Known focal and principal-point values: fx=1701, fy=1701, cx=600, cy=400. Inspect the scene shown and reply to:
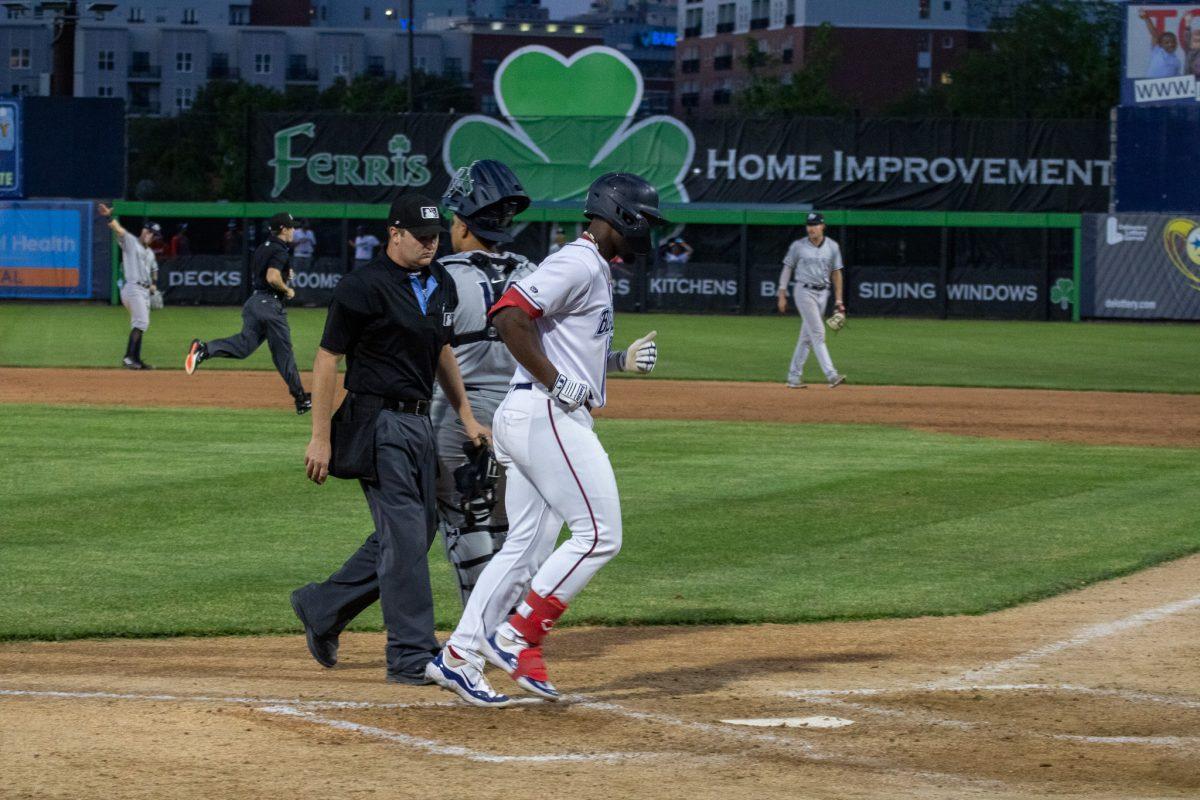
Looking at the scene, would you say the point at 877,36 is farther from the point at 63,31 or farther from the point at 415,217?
the point at 415,217

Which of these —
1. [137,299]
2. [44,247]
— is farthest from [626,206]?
[44,247]

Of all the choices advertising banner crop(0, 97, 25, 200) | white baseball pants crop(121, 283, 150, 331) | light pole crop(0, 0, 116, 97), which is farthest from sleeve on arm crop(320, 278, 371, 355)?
light pole crop(0, 0, 116, 97)

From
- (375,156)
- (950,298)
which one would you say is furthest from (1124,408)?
(375,156)

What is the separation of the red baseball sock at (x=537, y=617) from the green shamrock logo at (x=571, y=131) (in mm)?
35555

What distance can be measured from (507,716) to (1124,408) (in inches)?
586

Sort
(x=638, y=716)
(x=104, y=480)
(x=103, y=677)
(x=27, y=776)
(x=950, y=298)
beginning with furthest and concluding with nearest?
1. (x=950, y=298)
2. (x=104, y=480)
3. (x=103, y=677)
4. (x=638, y=716)
5. (x=27, y=776)

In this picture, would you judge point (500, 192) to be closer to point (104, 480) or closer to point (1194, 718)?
point (1194, 718)

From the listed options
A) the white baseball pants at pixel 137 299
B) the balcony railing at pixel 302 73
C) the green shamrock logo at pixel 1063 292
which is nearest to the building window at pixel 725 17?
the balcony railing at pixel 302 73

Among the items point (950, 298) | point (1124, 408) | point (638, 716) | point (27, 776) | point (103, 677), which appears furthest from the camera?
point (950, 298)

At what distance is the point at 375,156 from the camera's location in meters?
42.6

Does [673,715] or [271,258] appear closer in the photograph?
[673,715]

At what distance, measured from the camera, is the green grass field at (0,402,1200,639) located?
8.70 m

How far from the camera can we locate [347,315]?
255 inches

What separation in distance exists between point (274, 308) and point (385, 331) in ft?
35.5
